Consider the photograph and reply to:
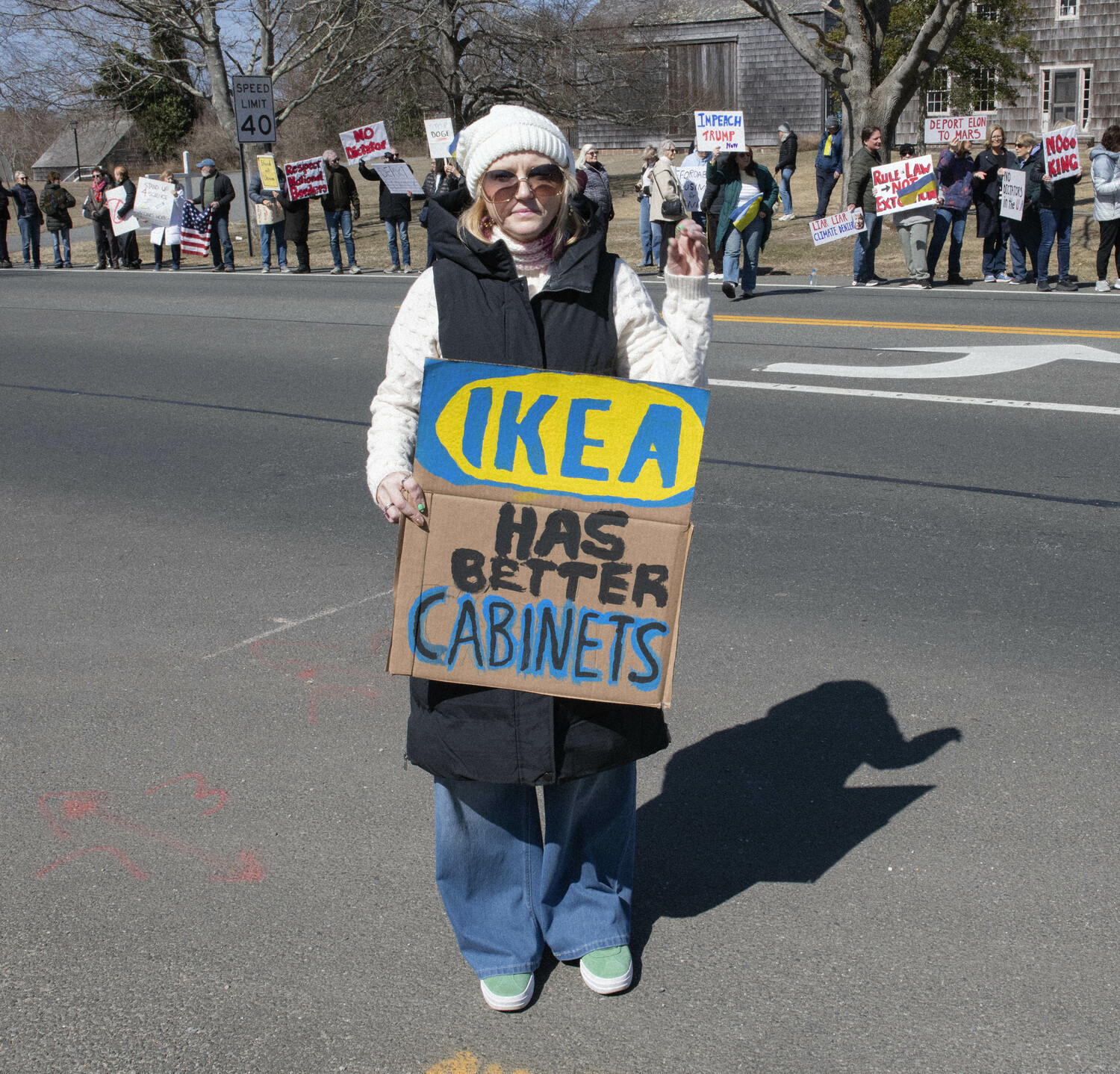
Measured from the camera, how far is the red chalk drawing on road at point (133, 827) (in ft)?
10.6

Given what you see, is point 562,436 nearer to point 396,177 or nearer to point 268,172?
point 396,177

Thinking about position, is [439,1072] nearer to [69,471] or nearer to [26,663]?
[26,663]

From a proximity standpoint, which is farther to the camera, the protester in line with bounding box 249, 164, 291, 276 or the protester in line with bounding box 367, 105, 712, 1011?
the protester in line with bounding box 249, 164, 291, 276

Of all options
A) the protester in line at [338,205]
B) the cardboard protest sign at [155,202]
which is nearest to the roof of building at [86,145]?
the cardboard protest sign at [155,202]

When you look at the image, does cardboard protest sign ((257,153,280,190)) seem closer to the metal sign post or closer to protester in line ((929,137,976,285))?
the metal sign post

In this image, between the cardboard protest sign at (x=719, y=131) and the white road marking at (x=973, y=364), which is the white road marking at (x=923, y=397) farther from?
the cardboard protest sign at (x=719, y=131)

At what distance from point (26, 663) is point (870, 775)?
10.3ft

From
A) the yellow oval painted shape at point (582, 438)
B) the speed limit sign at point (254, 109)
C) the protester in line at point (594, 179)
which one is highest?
the speed limit sign at point (254, 109)

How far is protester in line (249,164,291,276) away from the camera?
2022cm

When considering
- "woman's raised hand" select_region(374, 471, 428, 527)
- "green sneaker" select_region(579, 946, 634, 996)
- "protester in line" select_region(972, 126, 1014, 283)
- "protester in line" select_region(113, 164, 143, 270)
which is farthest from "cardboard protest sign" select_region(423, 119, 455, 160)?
"green sneaker" select_region(579, 946, 634, 996)

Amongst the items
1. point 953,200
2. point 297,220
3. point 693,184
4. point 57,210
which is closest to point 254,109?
point 297,220

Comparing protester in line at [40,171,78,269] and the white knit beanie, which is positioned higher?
protester in line at [40,171,78,269]

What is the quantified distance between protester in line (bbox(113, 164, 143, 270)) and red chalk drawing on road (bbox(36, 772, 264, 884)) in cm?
2062

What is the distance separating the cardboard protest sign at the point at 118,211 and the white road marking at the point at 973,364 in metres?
16.1
